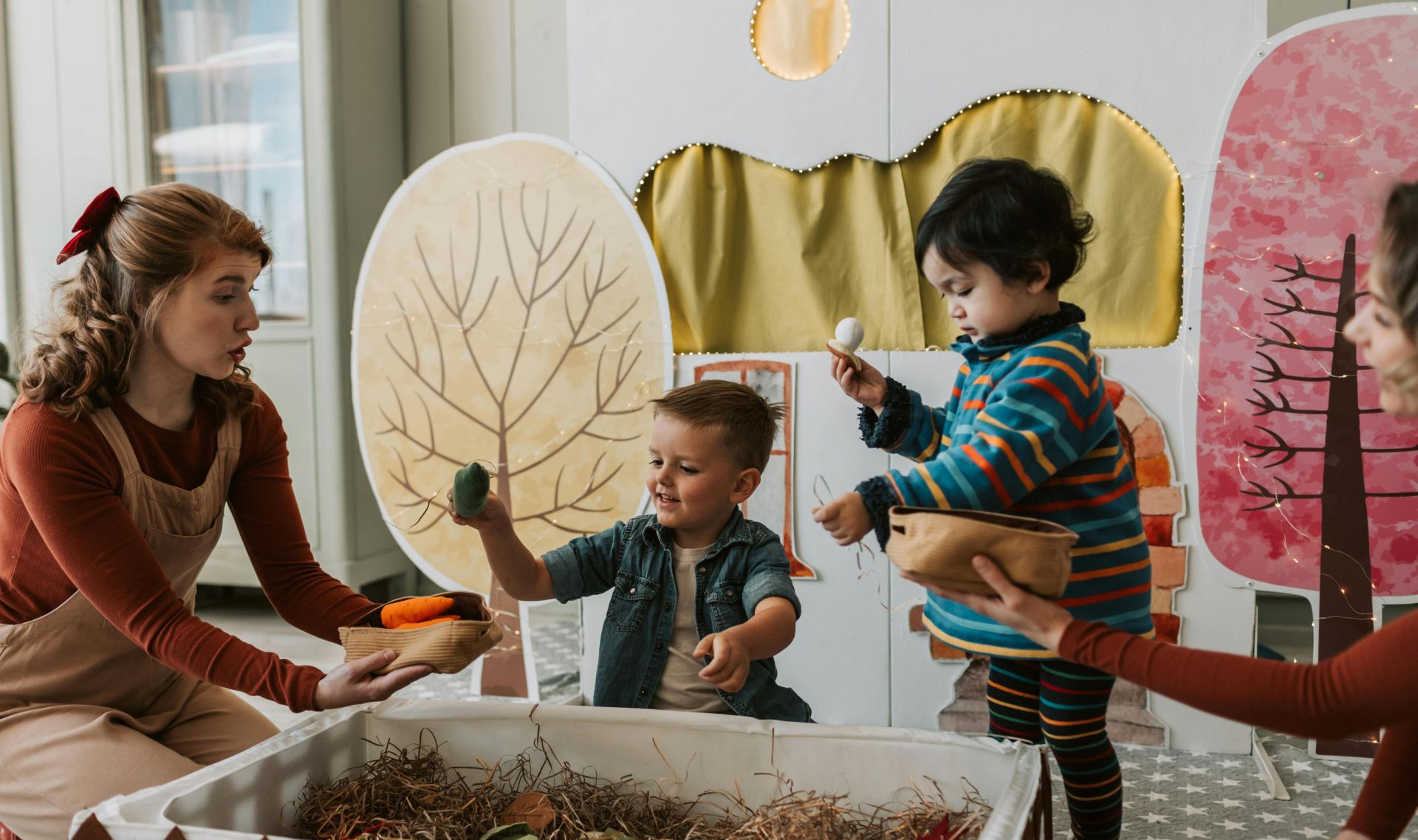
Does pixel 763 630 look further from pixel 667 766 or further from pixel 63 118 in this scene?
pixel 63 118

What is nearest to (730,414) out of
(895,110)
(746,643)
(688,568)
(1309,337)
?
(688,568)

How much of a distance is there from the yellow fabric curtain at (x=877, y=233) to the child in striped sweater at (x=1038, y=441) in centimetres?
85

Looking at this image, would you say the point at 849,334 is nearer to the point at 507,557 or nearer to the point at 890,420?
the point at 890,420

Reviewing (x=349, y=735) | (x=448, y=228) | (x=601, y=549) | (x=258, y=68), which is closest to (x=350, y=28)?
(x=258, y=68)

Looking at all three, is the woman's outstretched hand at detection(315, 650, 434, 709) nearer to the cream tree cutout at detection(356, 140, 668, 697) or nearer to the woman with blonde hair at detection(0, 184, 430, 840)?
the woman with blonde hair at detection(0, 184, 430, 840)

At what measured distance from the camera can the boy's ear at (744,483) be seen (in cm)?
158

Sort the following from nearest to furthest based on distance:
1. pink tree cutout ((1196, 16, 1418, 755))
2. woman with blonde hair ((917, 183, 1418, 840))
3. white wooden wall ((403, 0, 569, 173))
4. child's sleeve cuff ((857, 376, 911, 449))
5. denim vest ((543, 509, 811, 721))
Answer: woman with blonde hair ((917, 183, 1418, 840))
denim vest ((543, 509, 811, 721))
child's sleeve cuff ((857, 376, 911, 449))
pink tree cutout ((1196, 16, 1418, 755))
white wooden wall ((403, 0, 569, 173))

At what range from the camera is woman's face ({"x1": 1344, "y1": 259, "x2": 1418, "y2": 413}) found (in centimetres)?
90

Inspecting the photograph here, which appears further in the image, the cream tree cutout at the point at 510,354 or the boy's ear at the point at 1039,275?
the cream tree cutout at the point at 510,354

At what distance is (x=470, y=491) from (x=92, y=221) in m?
0.62

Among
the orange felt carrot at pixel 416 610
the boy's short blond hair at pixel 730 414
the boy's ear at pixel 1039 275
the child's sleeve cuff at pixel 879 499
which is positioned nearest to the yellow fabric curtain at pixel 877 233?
the boy's short blond hair at pixel 730 414

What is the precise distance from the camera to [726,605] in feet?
5.05

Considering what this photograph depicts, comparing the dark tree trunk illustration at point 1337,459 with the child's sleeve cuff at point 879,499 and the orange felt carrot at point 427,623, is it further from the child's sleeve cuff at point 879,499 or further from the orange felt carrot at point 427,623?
the orange felt carrot at point 427,623

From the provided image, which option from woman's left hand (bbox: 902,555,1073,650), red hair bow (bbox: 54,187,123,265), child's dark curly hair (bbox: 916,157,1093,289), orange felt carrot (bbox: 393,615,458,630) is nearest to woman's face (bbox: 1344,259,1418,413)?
woman's left hand (bbox: 902,555,1073,650)
